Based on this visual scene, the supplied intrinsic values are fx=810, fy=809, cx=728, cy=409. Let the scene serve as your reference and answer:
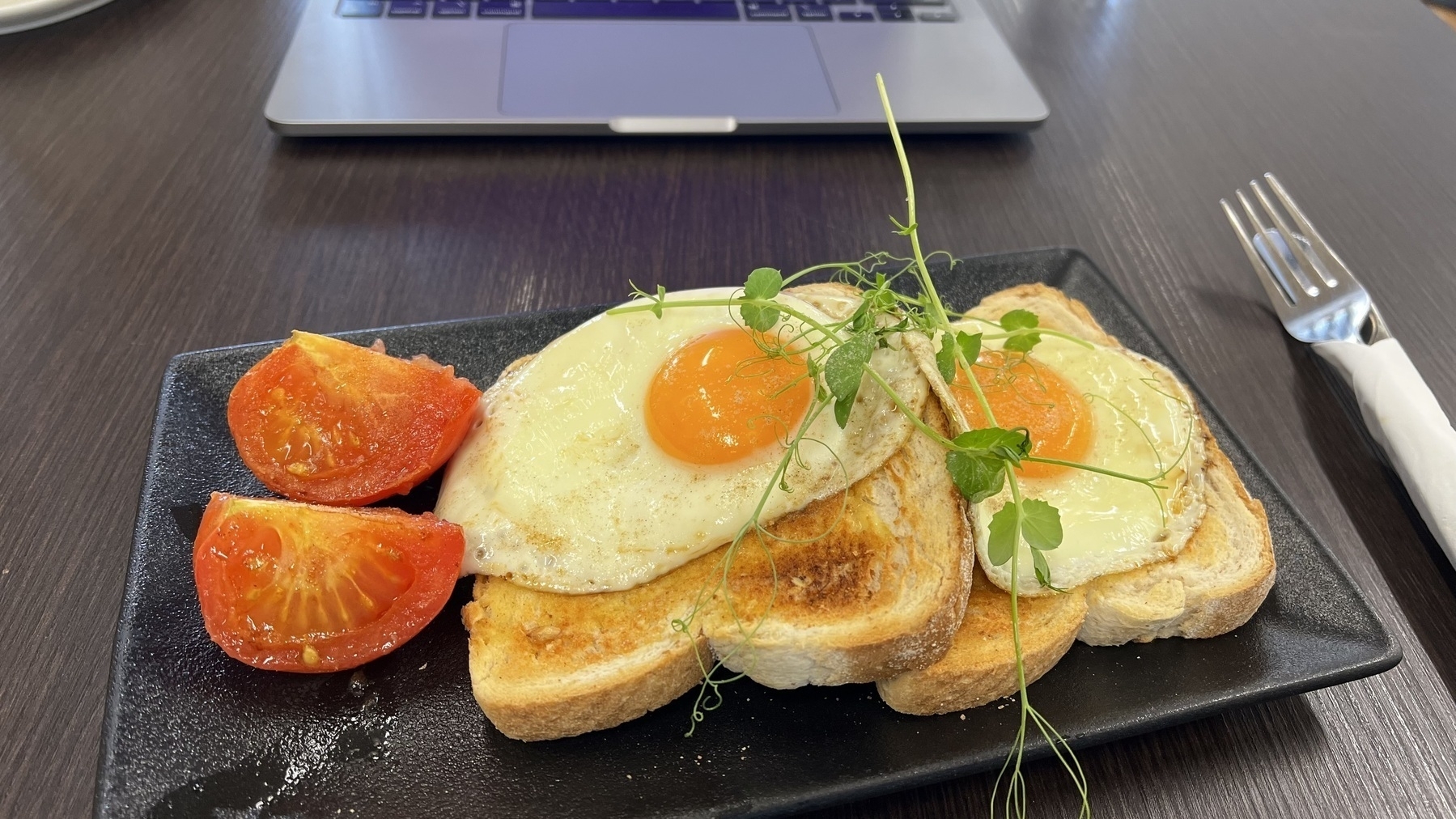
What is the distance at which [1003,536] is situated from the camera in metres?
1.80

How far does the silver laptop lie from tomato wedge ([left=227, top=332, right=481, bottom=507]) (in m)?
1.57

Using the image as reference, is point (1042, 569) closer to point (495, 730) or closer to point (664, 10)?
point (495, 730)

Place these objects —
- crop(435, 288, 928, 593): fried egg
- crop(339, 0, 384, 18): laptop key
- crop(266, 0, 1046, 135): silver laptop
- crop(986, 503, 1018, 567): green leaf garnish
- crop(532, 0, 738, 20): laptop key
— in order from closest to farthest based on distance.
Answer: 1. crop(986, 503, 1018, 567): green leaf garnish
2. crop(435, 288, 928, 593): fried egg
3. crop(266, 0, 1046, 135): silver laptop
4. crop(339, 0, 384, 18): laptop key
5. crop(532, 0, 738, 20): laptop key

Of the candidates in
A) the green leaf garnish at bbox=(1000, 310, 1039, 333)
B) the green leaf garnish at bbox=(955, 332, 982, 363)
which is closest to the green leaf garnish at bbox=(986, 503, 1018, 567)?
the green leaf garnish at bbox=(955, 332, 982, 363)

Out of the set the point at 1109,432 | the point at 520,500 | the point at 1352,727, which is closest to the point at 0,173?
the point at 520,500

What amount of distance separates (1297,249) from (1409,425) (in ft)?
2.86

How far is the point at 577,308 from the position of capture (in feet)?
8.37

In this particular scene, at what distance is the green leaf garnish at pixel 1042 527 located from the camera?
1713 millimetres

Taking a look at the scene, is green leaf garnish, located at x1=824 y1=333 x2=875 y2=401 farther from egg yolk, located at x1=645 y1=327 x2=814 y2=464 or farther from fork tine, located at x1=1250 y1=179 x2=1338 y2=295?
fork tine, located at x1=1250 y1=179 x2=1338 y2=295

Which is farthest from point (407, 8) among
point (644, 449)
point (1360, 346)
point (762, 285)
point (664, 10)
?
point (1360, 346)

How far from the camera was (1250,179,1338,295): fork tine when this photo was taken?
2873 millimetres

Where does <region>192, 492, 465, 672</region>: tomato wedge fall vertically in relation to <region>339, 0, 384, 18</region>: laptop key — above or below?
below

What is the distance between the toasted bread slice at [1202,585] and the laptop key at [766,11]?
2707 millimetres

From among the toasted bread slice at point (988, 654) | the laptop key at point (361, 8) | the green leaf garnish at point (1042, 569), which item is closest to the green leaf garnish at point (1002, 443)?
the green leaf garnish at point (1042, 569)
